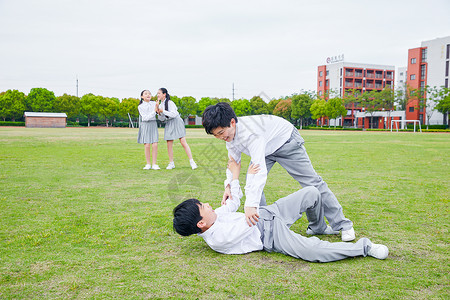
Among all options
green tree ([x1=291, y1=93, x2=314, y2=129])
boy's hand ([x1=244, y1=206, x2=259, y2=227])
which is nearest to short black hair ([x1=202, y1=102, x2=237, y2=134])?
boy's hand ([x1=244, y1=206, x2=259, y2=227])

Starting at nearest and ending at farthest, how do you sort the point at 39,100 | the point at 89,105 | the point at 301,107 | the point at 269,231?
1. the point at 269,231
2. the point at 301,107
3. the point at 89,105
4. the point at 39,100

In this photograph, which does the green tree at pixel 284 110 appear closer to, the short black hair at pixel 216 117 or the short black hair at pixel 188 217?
the short black hair at pixel 216 117

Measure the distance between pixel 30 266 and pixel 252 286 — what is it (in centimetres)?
161

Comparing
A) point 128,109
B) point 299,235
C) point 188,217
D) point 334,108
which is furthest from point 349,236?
point 128,109

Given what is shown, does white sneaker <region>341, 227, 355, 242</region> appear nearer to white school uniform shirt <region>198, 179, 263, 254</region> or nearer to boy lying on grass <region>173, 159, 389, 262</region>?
boy lying on grass <region>173, 159, 389, 262</region>

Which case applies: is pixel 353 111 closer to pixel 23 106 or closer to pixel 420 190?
pixel 23 106

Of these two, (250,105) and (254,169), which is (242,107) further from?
(254,169)

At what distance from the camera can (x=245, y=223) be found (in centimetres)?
268

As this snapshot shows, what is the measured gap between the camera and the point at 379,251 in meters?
2.53

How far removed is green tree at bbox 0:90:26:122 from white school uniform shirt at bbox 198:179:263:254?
2731 inches

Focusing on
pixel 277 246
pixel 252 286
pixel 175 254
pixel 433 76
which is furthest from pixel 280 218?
pixel 433 76

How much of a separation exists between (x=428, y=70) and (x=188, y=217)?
67.4 m

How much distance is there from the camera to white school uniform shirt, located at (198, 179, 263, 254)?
2.64 meters

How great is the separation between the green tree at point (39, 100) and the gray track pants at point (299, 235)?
71727mm
